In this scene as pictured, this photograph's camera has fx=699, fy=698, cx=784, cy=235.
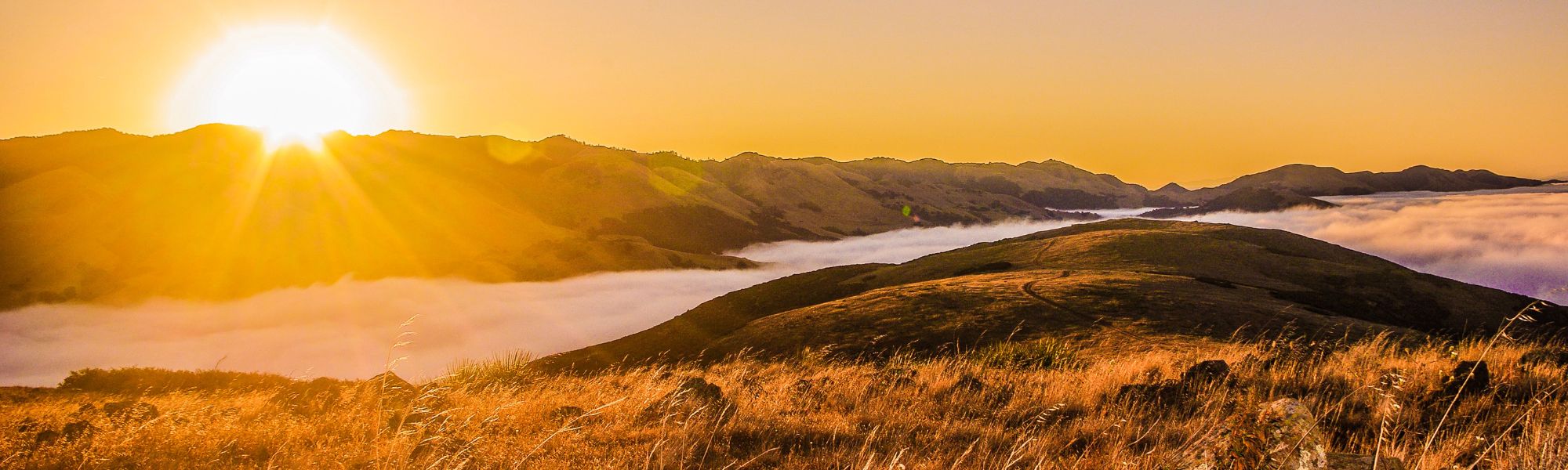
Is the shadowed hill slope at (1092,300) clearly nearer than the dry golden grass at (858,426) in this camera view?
No

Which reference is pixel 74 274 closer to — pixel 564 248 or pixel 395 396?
pixel 564 248

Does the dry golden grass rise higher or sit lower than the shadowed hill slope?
higher

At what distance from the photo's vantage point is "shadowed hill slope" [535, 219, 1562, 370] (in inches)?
1259

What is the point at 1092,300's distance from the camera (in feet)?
118

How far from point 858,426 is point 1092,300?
3176 cm

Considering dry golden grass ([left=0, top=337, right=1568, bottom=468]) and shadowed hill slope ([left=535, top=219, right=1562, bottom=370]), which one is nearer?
dry golden grass ([left=0, top=337, right=1568, bottom=468])

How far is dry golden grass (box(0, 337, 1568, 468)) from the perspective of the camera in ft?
20.3

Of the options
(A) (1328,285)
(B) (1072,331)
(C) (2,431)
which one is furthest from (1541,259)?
(C) (2,431)

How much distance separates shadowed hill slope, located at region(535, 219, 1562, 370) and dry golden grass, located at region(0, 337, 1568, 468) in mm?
14829

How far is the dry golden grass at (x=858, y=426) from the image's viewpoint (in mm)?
6195

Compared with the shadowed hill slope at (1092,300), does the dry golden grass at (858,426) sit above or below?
above

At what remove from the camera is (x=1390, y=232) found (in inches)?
6368

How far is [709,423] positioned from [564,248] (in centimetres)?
19350

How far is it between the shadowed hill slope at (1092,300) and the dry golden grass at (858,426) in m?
14.8
